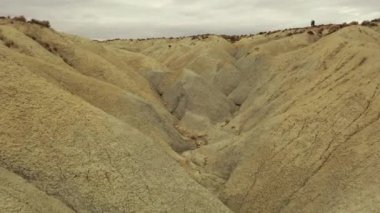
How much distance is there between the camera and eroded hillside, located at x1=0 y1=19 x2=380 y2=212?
25.4m

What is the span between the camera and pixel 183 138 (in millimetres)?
45375

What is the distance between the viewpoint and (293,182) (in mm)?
31578

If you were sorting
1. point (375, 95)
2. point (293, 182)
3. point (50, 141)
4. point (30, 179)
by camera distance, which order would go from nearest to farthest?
point (30, 179), point (50, 141), point (293, 182), point (375, 95)

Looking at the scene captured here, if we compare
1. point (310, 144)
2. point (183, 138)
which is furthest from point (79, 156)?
point (183, 138)

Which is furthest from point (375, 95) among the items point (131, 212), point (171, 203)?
point (131, 212)

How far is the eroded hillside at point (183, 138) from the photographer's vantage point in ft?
83.3

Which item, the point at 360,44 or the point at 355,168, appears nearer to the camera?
the point at 355,168

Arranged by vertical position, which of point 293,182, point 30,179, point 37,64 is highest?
point 37,64

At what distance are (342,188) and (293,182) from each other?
12.1ft

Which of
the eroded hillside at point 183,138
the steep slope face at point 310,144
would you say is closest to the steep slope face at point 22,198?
the eroded hillside at point 183,138

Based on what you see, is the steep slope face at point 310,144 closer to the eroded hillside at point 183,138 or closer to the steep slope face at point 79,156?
the eroded hillside at point 183,138

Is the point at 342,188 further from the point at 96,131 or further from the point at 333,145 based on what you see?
the point at 96,131

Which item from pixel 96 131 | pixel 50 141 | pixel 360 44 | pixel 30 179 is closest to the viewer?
pixel 30 179

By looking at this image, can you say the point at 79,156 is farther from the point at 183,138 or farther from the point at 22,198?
the point at 183,138
